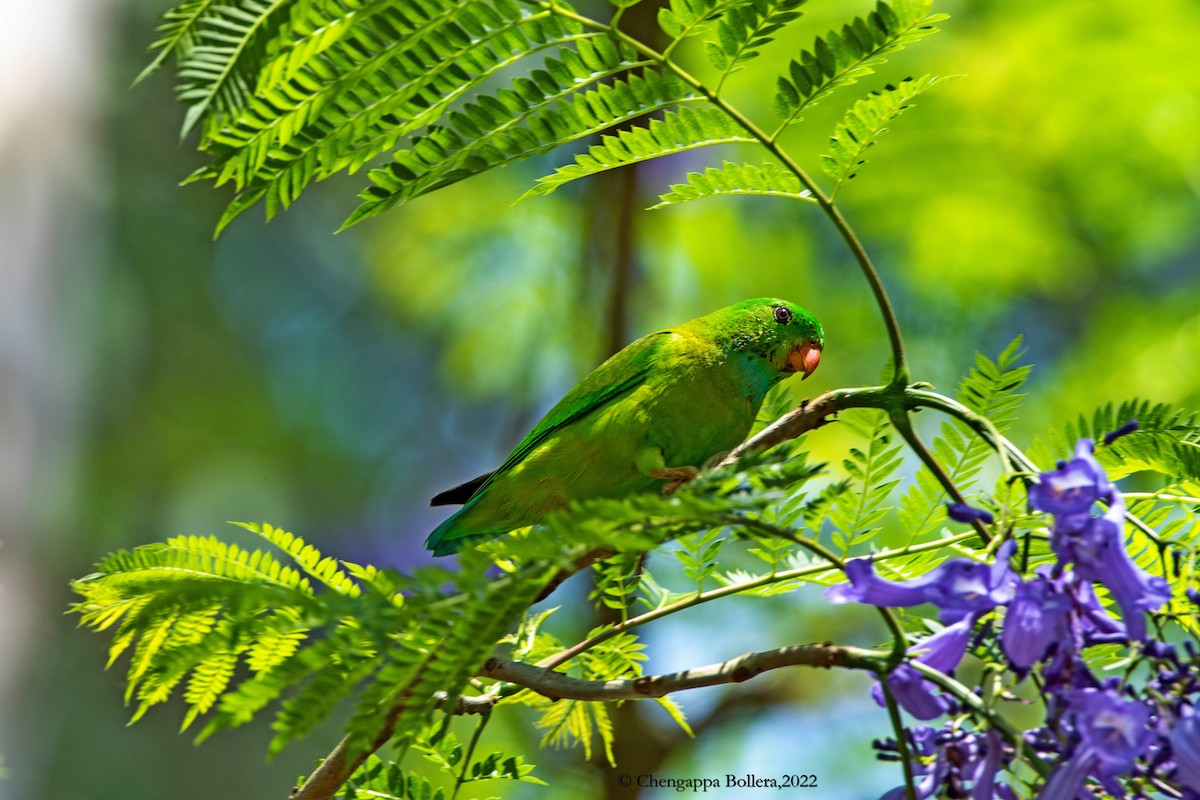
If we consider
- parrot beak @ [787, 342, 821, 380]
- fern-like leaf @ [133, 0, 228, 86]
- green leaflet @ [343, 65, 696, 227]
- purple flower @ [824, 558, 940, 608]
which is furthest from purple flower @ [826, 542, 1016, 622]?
parrot beak @ [787, 342, 821, 380]

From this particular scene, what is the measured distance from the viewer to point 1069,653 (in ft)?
3.33

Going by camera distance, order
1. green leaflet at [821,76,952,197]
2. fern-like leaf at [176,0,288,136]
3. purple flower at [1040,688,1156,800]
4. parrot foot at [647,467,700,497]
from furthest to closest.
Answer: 1. parrot foot at [647,467,700,497]
2. green leaflet at [821,76,952,197]
3. fern-like leaf at [176,0,288,136]
4. purple flower at [1040,688,1156,800]

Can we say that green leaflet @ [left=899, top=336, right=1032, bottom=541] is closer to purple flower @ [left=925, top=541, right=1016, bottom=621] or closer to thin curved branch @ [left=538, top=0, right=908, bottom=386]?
thin curved branch @ [left=538, top=0, right=908, bottom=386]

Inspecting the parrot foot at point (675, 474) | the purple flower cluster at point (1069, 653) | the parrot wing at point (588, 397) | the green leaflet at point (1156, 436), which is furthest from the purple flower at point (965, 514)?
the parrot wing at point (588, 397)

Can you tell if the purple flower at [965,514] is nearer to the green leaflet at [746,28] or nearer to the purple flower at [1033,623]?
the purple flower at [1033,623]

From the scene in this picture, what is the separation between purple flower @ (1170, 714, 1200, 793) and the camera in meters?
0.96

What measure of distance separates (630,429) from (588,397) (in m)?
0.17

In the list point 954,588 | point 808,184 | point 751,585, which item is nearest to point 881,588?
point 954,588

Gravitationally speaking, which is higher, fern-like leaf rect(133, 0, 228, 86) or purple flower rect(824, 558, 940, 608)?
fern-like leaf rect(133, 0, 228, 86)

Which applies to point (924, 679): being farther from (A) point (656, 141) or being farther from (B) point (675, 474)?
(B) point (675, 474)

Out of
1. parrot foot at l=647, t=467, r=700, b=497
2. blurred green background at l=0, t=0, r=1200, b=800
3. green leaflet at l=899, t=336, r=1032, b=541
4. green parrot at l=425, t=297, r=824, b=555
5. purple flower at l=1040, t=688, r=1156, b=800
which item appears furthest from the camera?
→ blurred green background at l=0, t=0, r=1200, b=800

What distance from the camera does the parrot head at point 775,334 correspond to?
2.75 meters

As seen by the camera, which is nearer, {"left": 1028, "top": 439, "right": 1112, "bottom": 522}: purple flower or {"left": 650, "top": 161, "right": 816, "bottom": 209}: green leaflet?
{"left": 1028, "top": 439, "right": 1112, "bottom": 522}: purple flower

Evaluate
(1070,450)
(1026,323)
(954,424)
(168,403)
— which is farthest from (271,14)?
(168,403)
